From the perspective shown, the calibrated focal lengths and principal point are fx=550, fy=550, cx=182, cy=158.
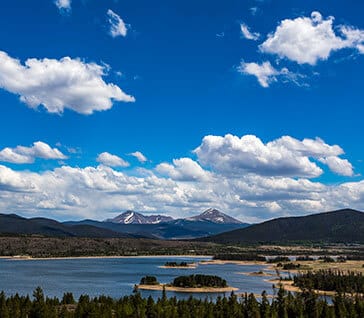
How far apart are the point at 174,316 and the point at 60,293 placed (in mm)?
79651

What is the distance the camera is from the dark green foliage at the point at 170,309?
13262 cm

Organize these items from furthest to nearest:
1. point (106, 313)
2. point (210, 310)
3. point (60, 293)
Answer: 1. point (60, 293)
2. point (210, 310)
3. point (106, 313)

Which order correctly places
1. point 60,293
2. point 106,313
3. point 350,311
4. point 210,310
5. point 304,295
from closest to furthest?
point 106,313
point 210,310
point 350,311
point 304,295
point 60,293

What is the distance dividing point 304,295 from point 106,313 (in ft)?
231

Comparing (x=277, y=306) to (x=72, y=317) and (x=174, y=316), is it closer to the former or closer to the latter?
(x=174, y=316)

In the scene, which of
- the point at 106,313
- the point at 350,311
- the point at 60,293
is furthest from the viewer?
the point at 60,293

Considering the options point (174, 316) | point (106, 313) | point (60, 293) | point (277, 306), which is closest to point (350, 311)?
point (277, 306)

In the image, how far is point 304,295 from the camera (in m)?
171

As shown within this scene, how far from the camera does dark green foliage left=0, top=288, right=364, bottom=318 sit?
13262 centimetres

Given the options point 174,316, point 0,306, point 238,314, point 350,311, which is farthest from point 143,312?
point 350,311

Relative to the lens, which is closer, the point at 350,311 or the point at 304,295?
the point at 350,311

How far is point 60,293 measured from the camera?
19850cm

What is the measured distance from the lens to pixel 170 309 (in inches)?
5448

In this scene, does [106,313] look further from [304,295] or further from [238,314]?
[304,295]
